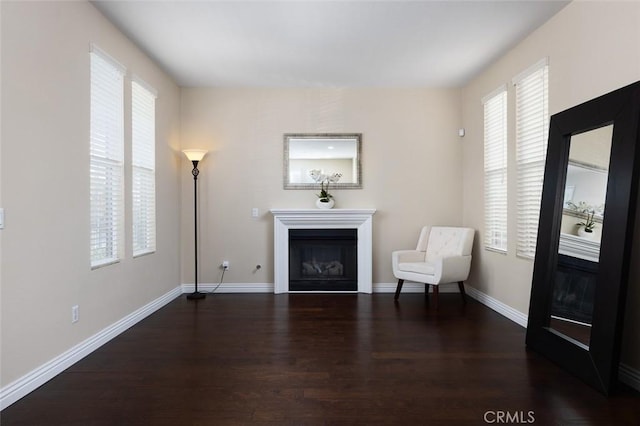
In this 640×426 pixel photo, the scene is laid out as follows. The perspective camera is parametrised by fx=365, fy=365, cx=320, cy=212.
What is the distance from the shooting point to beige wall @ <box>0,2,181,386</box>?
2066 mm

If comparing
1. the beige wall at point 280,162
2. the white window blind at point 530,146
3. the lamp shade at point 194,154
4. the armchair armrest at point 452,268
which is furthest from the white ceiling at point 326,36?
the armchair armrest at point 452,268

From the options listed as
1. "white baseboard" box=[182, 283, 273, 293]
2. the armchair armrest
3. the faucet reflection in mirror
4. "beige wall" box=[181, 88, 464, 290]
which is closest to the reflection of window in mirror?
the armchair armrest

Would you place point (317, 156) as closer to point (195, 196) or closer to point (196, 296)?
point (195, 196)

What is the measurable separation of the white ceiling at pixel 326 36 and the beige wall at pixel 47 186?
0.56 meters

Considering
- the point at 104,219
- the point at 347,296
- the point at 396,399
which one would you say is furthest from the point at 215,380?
the point at 347,296

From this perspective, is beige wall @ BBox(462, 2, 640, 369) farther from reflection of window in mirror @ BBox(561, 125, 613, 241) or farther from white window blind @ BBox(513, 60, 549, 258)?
reflection of window in mirror @ BBox(561, 125, 613, 241)

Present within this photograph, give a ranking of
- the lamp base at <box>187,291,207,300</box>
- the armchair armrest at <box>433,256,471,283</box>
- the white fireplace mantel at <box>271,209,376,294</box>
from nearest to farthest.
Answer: the armchair armrest at <box>433,256,471,283</box>, the lamp base at <box>187,291,207,300</box>, the white fireplace mantel at <box>271,209,376,294</box>

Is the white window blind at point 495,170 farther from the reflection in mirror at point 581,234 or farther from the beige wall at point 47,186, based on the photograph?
the beige wall at point 47,186

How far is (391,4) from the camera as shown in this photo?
2.85 meters

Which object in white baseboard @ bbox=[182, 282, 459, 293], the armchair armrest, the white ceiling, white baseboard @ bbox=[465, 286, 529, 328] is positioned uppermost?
the white ceiling

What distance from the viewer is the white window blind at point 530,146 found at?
3.18 metres

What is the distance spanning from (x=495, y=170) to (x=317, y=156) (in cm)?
214

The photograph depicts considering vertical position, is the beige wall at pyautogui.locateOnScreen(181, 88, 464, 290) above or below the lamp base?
above

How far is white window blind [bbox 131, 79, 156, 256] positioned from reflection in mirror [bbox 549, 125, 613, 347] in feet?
12.0
